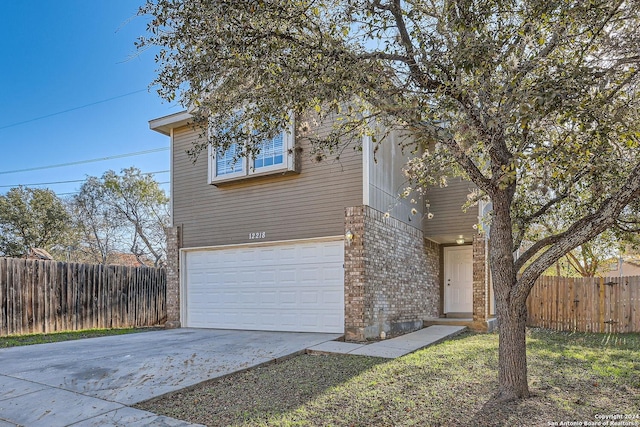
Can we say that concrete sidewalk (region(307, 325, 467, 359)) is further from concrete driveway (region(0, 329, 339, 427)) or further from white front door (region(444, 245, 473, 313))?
white front door (region(444, 245, 473, 313))

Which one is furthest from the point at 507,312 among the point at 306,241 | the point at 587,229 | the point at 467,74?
the point at 306,241

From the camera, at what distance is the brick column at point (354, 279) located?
27.1ft

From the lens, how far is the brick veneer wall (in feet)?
27.4

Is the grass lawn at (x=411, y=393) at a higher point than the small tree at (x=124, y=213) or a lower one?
lower

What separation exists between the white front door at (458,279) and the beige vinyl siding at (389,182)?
2.09 meters

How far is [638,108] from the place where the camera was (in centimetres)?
484

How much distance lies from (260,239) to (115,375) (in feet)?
15.7

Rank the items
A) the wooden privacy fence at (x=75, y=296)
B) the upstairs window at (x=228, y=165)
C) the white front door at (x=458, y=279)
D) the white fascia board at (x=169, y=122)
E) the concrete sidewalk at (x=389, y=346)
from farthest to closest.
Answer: the white front door at (x=458, y=279), the white fascia board at (x=169, y=122), the upstairs window at (x=228, y=165), the wooden privacy fence at (x=75, y=296), the concrete sidewalk at (x=389, y=346)

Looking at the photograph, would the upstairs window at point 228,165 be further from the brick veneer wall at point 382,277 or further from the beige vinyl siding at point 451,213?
the beige vinyl siding at point 451,213

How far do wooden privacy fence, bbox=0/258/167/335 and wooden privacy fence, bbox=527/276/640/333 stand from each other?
10.7 m

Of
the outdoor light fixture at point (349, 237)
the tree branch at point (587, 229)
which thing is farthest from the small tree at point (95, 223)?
the tree branch at point (587, 229)

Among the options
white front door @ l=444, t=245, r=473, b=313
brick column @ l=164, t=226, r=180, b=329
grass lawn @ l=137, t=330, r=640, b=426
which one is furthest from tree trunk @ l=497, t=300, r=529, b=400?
brick column @ l=164, t=226, r=180, b=329

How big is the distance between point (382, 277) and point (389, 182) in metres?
2.25

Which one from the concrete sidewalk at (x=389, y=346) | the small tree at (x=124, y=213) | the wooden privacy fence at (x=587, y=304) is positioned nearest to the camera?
the concrete sidewalk at (x=389, y=346)
